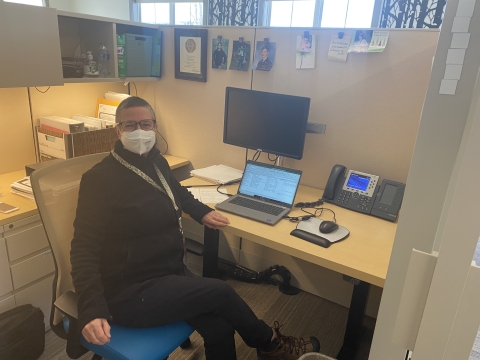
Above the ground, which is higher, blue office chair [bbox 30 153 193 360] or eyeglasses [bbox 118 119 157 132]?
eyeglasses [bbox 118 119 157 132]

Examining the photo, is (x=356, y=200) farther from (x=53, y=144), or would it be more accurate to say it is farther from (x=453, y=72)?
(x=53, y=144)

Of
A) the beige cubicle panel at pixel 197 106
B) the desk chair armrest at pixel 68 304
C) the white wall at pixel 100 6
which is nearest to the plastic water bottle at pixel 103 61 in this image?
the beige cubicle panel at pixel 197 106

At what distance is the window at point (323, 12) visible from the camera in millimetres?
4494

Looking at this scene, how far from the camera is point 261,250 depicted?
245 cm

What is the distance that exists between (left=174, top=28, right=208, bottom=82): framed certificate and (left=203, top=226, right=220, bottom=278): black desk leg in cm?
100

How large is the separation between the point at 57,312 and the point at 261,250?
1.39 meters

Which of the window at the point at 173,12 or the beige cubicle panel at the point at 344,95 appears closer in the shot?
the beige cubicle panel at the point at 344,95

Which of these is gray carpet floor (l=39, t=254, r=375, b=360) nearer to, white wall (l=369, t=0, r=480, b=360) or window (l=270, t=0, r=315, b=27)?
white wall (l=369, t=0, r=480, b=360)

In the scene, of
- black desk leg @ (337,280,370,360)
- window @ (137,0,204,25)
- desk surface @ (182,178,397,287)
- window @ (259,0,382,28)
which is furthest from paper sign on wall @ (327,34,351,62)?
window @ (137,0,204,25)

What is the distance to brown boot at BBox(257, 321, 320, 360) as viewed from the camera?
5.08ft

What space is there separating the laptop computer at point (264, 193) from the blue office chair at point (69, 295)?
1.97 feet

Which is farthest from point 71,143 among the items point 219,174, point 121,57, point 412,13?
point 412,13

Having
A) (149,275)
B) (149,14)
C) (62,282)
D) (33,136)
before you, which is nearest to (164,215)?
(149,275)

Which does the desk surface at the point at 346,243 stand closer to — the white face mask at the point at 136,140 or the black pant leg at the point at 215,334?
the black pant leg at the point at 215,334
